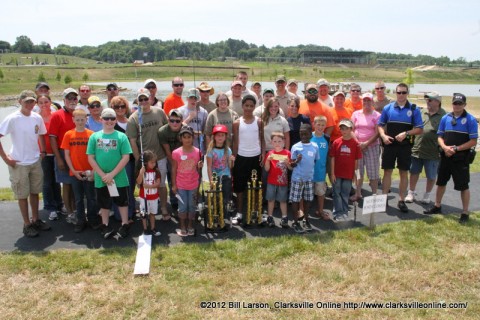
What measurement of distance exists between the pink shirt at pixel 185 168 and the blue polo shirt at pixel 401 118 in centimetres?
335

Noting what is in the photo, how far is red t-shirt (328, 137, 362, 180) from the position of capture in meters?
5.73

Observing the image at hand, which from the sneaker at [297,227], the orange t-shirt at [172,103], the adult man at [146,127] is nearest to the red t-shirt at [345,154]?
the sneaker at [297,227]

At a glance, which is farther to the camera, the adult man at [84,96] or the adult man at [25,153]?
the adult man at [84,96]

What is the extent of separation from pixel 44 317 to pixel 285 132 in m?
4.02

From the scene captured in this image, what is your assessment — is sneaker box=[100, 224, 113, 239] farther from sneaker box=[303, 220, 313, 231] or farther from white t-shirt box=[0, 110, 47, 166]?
sneaker box=[303, 220, 313, 231]

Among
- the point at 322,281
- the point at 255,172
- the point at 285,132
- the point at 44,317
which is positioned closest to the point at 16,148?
the point at 44,317

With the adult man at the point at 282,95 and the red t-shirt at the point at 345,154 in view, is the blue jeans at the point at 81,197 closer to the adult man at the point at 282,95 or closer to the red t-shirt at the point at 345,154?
the adult man at the point at 282,95

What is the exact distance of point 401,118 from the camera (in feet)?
20.0

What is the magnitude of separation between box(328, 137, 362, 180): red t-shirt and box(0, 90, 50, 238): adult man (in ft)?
14.8

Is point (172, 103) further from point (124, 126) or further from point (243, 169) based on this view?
point (243, 169)

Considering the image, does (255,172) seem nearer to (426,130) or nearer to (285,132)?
(285,132)

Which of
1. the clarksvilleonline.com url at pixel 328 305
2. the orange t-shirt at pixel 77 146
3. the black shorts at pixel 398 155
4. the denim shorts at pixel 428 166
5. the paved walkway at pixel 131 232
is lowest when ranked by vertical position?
the clarksvilleonline.com url at pixel 328 305

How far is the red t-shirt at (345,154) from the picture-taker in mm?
5734

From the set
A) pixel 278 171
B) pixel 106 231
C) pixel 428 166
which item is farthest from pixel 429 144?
pixel 106 231
